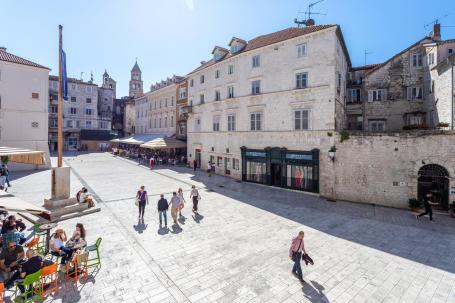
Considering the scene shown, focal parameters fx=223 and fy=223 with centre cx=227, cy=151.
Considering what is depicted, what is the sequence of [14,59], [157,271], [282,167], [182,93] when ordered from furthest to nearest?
1. [182,93]
2. [14,59]
3. [282,167]
4. [157,271]

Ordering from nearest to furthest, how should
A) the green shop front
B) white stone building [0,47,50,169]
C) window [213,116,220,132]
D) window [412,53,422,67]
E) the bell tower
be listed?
the green shop front
window [412,53,422,67]
white stone building [0,47,50,169]
window [213,116,220,132]
the bell tower

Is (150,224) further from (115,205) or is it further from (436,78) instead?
(436,78)

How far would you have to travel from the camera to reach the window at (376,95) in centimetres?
2333

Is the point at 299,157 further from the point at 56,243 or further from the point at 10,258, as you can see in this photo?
the point at 10,258

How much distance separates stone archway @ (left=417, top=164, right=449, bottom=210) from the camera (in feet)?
45.6

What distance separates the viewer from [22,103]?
83.9ft

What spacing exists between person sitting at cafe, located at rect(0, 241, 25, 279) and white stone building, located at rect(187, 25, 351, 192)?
667 inches

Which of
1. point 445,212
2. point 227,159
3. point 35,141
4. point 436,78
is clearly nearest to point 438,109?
point 436,78

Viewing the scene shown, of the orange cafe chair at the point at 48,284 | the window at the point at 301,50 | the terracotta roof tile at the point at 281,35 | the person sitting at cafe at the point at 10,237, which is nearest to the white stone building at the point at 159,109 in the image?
the terracotta roof tile at the point at 281,35

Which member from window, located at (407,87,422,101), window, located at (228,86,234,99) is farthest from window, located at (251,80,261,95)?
window, located at (407,87,422,101)

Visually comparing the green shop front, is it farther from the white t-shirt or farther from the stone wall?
the white t-shirt

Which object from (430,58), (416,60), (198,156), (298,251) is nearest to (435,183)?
(430,58)

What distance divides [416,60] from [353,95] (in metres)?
5.99

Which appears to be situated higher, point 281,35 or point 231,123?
point 281,35
